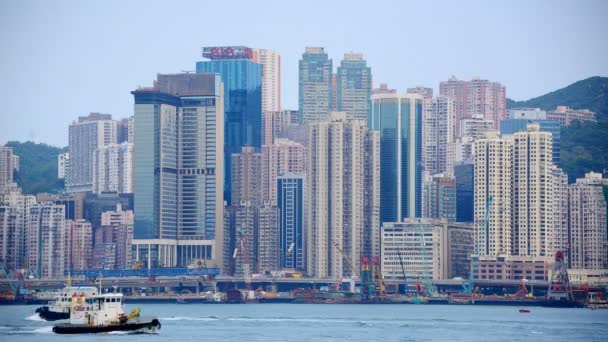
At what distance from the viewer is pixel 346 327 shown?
160375 mm

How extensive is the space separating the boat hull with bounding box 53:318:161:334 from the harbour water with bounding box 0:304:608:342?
29.0 inches

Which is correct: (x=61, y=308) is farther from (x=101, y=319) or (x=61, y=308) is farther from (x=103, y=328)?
(x=103, y=328)

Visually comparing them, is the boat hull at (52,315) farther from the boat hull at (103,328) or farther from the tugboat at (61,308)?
the boat hull at (103,328)

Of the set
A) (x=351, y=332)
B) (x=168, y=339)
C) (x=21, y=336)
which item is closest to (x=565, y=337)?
(x=351, y=332)

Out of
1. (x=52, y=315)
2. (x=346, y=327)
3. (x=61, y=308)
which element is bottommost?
(x=346, y=327)

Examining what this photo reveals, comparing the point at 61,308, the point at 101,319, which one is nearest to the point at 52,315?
the point at 61,308

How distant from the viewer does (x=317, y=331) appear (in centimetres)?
15250

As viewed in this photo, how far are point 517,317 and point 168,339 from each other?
64857 mm

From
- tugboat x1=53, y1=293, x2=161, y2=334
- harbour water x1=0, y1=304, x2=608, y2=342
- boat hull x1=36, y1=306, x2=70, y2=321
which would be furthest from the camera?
boat hull x1=36, y1=306, x2=70, y2=321

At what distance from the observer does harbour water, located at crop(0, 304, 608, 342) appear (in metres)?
142

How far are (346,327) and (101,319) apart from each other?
32.4 metres

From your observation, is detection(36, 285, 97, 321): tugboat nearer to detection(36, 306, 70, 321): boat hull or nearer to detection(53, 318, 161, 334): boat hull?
detection(36, 306, 70, 321): boat hull

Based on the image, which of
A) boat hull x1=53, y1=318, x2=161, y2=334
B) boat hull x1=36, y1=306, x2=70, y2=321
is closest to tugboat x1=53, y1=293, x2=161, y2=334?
boat hull x1=53, y1=318, x2=161, y2=334

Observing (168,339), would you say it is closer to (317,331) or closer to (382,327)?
(317,331)
